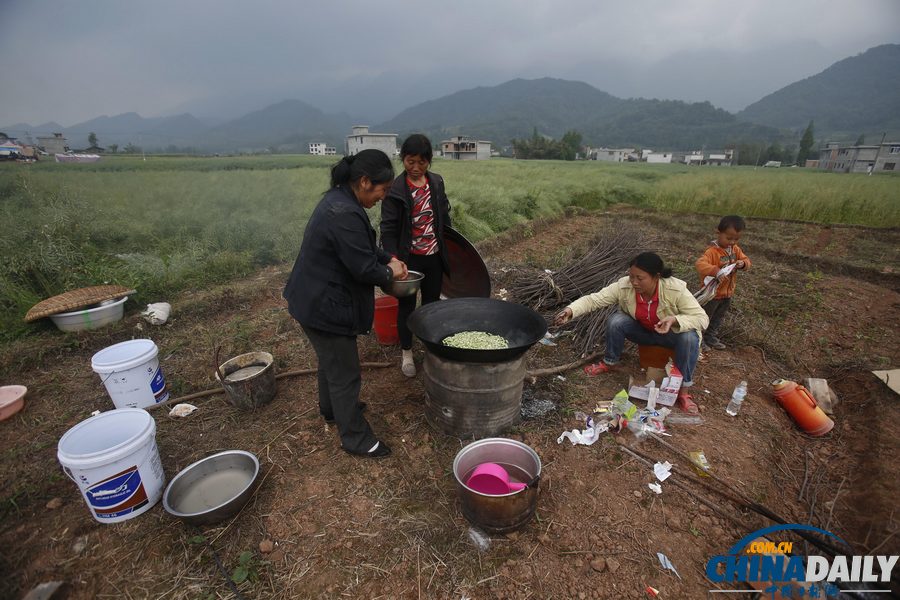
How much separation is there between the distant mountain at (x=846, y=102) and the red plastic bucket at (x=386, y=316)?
152 metres

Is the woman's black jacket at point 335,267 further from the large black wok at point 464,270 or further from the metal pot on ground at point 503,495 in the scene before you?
the large black wok at point 464,270

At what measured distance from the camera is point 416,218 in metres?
3.44

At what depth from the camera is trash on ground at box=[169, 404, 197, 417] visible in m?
3.27

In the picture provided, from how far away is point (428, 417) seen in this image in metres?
3.22

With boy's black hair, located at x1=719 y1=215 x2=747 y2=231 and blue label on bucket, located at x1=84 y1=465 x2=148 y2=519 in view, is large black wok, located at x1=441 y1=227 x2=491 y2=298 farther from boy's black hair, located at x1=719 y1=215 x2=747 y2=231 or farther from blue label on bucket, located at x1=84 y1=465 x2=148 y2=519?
blue label on bucket, located at x1=84 y1=465 x2=148 y2=519

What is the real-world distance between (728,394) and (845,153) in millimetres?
62190

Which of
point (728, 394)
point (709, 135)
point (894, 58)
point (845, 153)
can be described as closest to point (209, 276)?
point (728, 394)

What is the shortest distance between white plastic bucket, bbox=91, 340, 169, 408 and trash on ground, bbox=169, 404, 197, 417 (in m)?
0.23

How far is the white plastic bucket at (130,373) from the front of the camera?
3.08m

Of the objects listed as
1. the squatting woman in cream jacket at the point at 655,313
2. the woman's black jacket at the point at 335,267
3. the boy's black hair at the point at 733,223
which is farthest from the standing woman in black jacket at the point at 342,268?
the boy's black hair at the point at 733,223

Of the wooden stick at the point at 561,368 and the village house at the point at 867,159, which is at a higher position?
the village house at the point at 867,159

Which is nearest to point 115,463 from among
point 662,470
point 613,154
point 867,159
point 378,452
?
point 378,452

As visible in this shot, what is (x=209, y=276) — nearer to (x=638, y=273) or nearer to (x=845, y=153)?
(x=638, y=273)

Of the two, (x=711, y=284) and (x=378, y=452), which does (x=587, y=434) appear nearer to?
(x=378, y=452)
